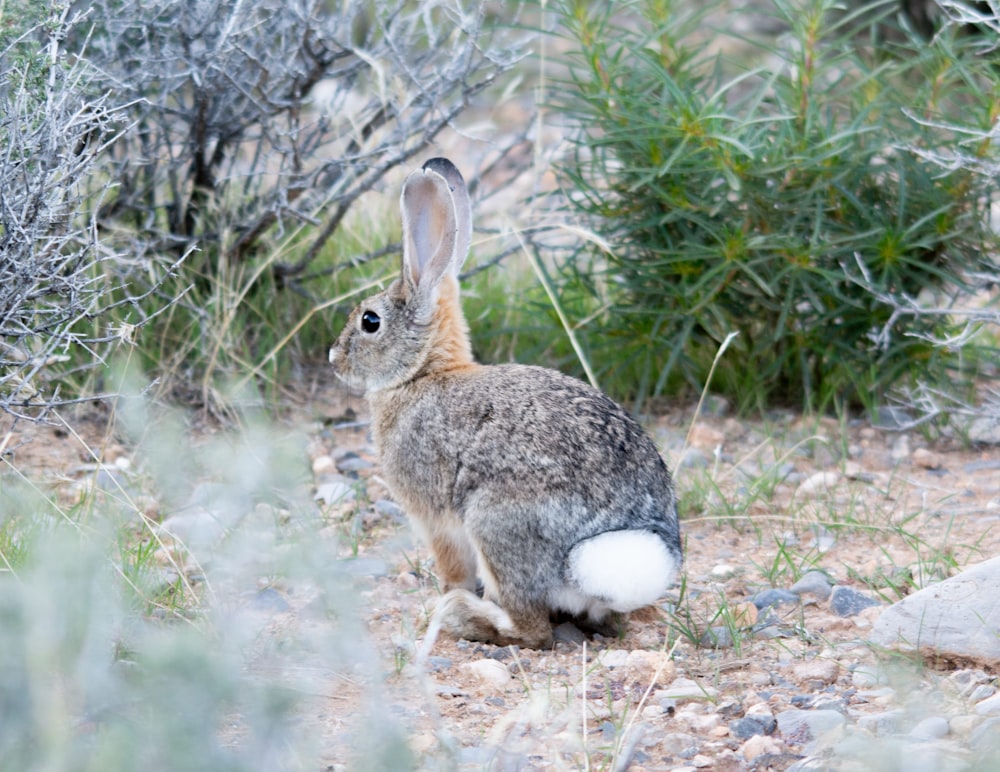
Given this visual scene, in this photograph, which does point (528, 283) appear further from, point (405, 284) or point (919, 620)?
point (919, 620)

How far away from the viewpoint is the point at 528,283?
6289mm

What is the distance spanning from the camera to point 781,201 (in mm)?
4980

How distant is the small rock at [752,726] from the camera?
9.45ft

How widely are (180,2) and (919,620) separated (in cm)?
341

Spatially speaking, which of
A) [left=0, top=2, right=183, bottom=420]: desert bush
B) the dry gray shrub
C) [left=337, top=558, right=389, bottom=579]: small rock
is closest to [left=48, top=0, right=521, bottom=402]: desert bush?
the dry gray shrub

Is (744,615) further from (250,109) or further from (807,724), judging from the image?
(250,109)

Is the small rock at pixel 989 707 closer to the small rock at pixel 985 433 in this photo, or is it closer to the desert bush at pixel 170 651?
the desert bush at pixel 170 651

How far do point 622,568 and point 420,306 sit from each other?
3.89 feet

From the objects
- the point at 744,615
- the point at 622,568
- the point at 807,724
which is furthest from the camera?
the point at 744,615

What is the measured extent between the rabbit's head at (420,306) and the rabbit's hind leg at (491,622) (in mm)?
790

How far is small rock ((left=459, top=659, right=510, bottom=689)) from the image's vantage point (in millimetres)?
3233

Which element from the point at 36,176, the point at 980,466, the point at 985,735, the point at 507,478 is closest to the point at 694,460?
the point at 980,466

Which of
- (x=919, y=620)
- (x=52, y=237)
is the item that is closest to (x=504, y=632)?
(x=919, y=620)

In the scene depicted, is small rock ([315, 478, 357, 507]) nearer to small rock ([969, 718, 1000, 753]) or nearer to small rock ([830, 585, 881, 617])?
small rock ([830, 585, 881, 617])
